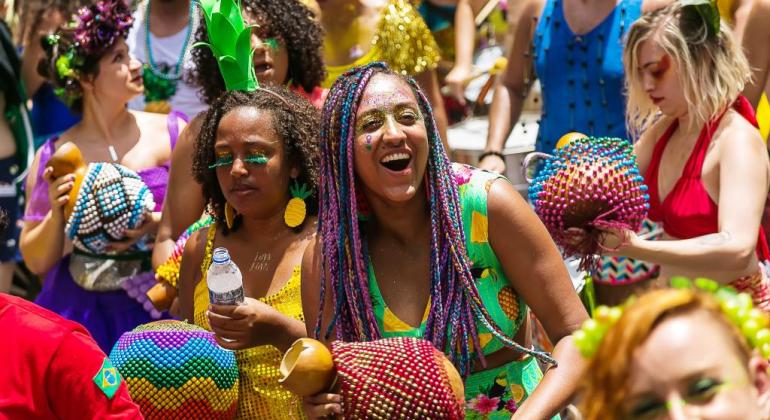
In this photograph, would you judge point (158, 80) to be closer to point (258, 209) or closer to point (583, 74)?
point (583, 74)

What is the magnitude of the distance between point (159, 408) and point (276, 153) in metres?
0.88

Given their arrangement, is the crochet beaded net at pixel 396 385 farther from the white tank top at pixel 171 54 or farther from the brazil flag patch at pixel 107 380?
the white tank top at pixel 171 54

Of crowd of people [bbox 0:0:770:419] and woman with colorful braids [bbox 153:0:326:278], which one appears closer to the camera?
crowd of people [bbox 0:0:770:419]

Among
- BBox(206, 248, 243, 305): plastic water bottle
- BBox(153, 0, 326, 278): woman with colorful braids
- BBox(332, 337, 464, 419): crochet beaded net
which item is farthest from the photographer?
BBox(153, 0, 326, 278): woman with colorful braids

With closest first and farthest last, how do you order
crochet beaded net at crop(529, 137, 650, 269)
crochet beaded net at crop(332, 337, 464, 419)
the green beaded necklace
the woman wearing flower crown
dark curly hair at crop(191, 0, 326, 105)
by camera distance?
crochet beaded net at crop(332, 337, 464, 419), crochet beaded net at crop(529, 137, 650, 269), dark curly hair at crop(191, 0, 326, 105), the woman wearing flower crown, the green beaded necklace

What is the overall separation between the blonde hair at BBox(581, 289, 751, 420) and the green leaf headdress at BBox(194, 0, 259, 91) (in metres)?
2.40

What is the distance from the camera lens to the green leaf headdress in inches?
180

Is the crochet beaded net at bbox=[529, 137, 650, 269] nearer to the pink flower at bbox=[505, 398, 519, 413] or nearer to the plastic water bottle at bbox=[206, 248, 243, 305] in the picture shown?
the pink flower at bbox=[505, 398, 519, 413]

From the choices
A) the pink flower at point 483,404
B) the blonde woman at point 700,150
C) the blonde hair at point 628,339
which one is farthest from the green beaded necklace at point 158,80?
the blonde hair at point 628,339

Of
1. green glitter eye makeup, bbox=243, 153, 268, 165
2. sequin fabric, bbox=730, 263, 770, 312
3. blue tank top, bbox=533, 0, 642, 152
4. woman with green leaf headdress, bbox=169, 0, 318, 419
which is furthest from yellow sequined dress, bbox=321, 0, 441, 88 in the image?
sequin fabric, bbox=730, 263, 770, 312

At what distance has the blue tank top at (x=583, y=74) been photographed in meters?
5.64

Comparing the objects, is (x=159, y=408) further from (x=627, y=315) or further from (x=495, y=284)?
(x=627, y=315)

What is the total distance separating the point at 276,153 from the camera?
4203 millimetres

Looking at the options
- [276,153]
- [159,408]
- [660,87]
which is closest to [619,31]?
[660,87]
